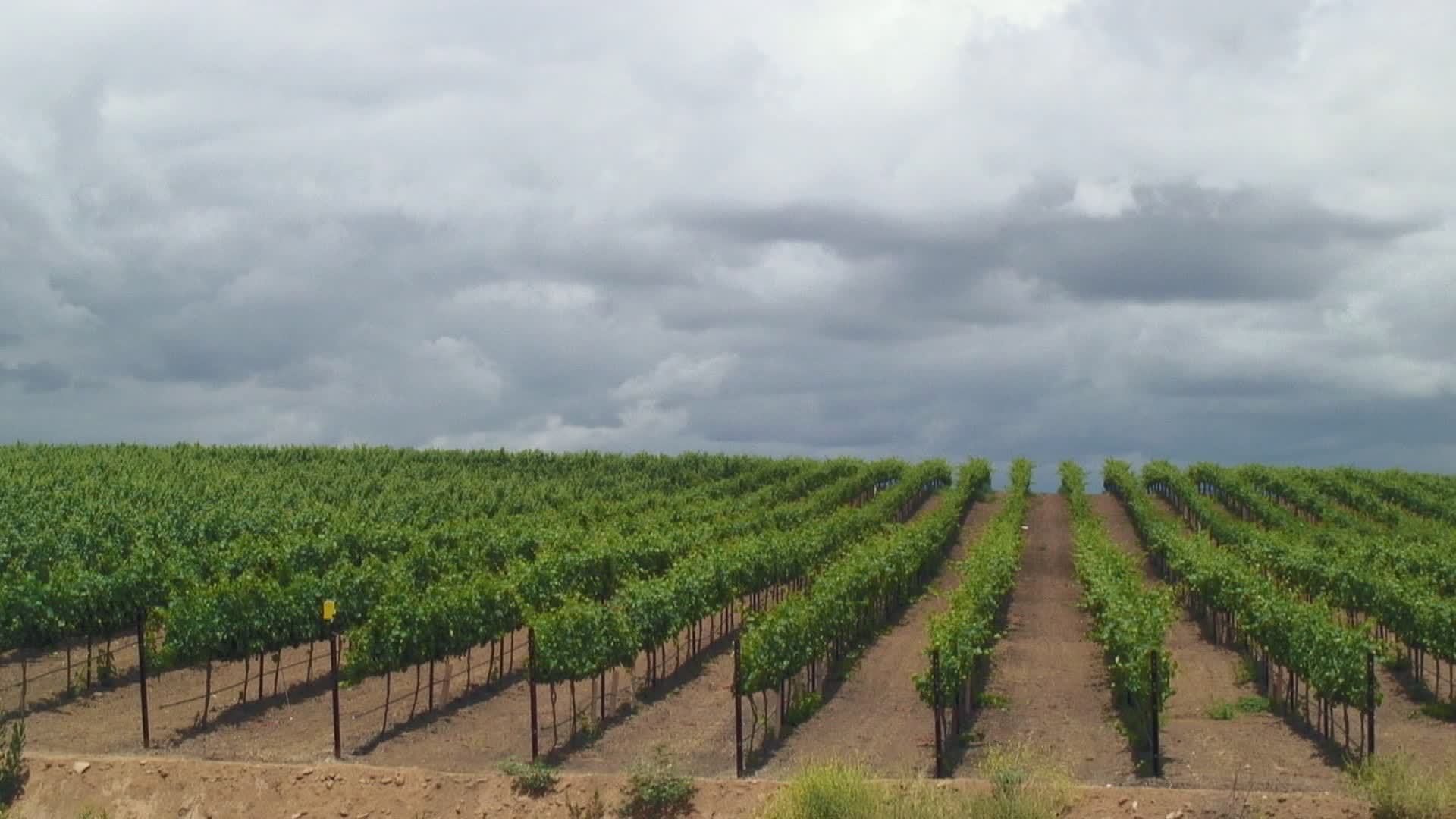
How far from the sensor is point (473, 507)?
55312mm

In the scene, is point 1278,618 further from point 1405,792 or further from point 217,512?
point 217,512

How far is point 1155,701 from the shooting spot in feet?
63.7

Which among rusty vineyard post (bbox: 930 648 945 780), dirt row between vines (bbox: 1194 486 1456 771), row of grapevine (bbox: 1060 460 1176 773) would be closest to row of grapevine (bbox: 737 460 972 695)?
rusty vineyard post (bbox: 930 648 945 780)

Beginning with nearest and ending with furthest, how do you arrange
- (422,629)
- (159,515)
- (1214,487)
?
(422,629) < (159,515) < (1214,487)

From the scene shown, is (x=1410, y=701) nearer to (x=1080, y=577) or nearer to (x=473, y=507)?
(x=1080, y=577)

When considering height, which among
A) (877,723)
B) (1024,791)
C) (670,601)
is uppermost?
(670,601)

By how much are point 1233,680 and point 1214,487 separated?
138ft

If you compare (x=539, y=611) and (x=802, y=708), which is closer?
(x=802, y=708)

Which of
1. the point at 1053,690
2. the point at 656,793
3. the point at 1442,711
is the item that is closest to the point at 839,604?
the point at 1053,690

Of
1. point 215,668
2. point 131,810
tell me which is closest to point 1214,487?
point 215,668

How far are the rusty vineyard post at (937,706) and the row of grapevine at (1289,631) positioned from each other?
233 inches

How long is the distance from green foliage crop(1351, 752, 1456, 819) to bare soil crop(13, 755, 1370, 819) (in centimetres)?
33

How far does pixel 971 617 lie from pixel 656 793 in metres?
7.99

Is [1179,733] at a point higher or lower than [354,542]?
lower
